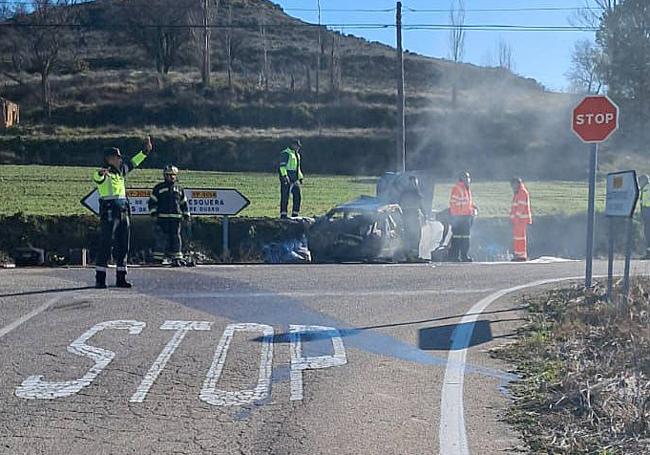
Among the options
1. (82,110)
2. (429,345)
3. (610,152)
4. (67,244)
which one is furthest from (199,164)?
(429,345)

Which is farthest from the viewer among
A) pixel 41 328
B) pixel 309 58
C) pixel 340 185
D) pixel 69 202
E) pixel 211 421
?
pixel 309 58

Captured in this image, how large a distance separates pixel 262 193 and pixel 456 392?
81.7 feet

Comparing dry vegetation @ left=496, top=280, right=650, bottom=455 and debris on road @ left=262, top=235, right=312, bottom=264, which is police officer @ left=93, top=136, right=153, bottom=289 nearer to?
debris on road @ left=262, top=235, right=312, bottom=264

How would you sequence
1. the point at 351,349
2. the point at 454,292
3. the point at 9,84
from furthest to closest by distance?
1. the point at 9,84
2. the point at 454,292
3. the point at 351,349

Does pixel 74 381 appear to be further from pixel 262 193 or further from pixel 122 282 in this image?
pixel 262 193

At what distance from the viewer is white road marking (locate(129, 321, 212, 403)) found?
6281 mm

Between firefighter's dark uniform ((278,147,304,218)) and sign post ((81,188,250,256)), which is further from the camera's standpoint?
firefighter's dark uniform ((278,147,304,218))

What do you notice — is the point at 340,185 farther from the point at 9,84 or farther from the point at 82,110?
Answer: the point at 9,84

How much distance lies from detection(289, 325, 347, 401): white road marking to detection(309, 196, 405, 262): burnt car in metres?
7.12

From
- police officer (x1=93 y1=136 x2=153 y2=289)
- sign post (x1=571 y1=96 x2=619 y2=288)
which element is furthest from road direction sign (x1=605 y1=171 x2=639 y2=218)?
police officer (x1=93 y1=136 x2=153 y2=289)

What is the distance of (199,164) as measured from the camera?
52312mm

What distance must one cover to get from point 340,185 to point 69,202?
15796 millimetres

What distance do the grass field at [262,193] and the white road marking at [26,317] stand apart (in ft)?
31.7

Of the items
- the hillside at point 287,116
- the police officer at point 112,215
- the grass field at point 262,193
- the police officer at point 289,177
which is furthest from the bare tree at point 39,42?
the police officer at point 112,215
